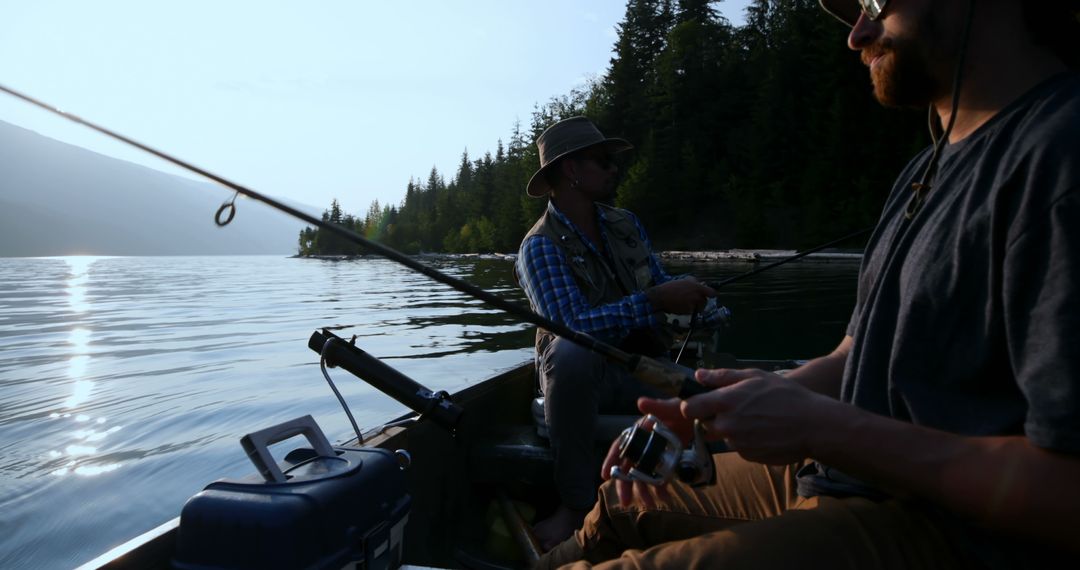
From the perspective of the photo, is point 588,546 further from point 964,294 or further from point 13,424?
point 13,424

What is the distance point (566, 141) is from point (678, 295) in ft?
4.21

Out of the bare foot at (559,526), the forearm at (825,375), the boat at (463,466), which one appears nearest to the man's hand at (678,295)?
the boat at (463,466)

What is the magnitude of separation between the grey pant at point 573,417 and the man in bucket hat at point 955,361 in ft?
5.35

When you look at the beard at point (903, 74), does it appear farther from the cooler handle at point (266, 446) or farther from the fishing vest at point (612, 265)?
the fishing vest at point (612, 265)

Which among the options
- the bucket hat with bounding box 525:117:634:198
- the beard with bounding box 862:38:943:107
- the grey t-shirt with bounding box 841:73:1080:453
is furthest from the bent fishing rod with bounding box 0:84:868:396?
the bucket hat with bounding box 525:117:634:198

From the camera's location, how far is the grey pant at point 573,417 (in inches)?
130

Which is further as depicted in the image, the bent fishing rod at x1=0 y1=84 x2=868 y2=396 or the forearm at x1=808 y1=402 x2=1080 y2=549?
the bent fishing rod at x1=0 y1=84 x2=868 y2=396

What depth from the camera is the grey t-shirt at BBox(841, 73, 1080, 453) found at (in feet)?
3.53

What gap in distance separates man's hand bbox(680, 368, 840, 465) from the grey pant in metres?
1.82

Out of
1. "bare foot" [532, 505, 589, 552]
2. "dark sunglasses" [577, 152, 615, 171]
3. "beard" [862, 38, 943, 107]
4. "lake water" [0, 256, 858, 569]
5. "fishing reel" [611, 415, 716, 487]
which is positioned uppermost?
"dark sunglasses" [577, 152, 615, 171]

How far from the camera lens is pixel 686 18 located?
2840 inches

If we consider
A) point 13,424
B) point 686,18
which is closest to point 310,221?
point 13,424

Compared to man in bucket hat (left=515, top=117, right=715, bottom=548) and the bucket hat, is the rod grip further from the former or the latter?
the bucket hat

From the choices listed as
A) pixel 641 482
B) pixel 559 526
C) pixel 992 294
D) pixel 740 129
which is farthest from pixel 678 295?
pixel 740 129
